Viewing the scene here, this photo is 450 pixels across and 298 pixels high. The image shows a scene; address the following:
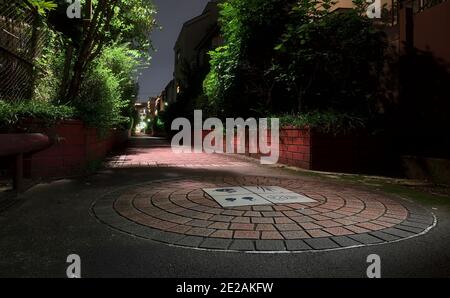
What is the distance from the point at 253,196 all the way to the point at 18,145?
3.30 meters

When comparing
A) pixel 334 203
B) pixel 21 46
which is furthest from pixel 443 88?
pixel 21 46

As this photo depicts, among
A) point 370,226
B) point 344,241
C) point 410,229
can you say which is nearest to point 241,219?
point 344,241

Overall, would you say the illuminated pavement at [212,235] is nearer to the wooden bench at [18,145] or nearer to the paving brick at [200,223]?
the paving brick at [200,223]

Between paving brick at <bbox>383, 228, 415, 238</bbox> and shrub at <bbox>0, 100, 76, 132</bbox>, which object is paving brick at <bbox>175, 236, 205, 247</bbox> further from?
shrub at <bbox>0, 100, 76, 132</bbox>

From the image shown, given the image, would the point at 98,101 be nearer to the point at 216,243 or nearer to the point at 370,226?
the point at 216,243

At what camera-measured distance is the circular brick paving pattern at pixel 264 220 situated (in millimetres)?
3107

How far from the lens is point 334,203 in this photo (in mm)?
4637

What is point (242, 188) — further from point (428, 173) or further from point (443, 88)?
point (443, 88)

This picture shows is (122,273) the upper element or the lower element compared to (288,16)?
lower

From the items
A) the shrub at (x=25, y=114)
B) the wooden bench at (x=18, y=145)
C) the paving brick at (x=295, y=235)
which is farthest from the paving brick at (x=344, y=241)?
the shrub at (x=25, y=114)

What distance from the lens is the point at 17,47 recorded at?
773cm

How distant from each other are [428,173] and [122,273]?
700 cm

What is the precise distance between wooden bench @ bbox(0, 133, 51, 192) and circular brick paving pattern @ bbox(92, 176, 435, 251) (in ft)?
4.03
